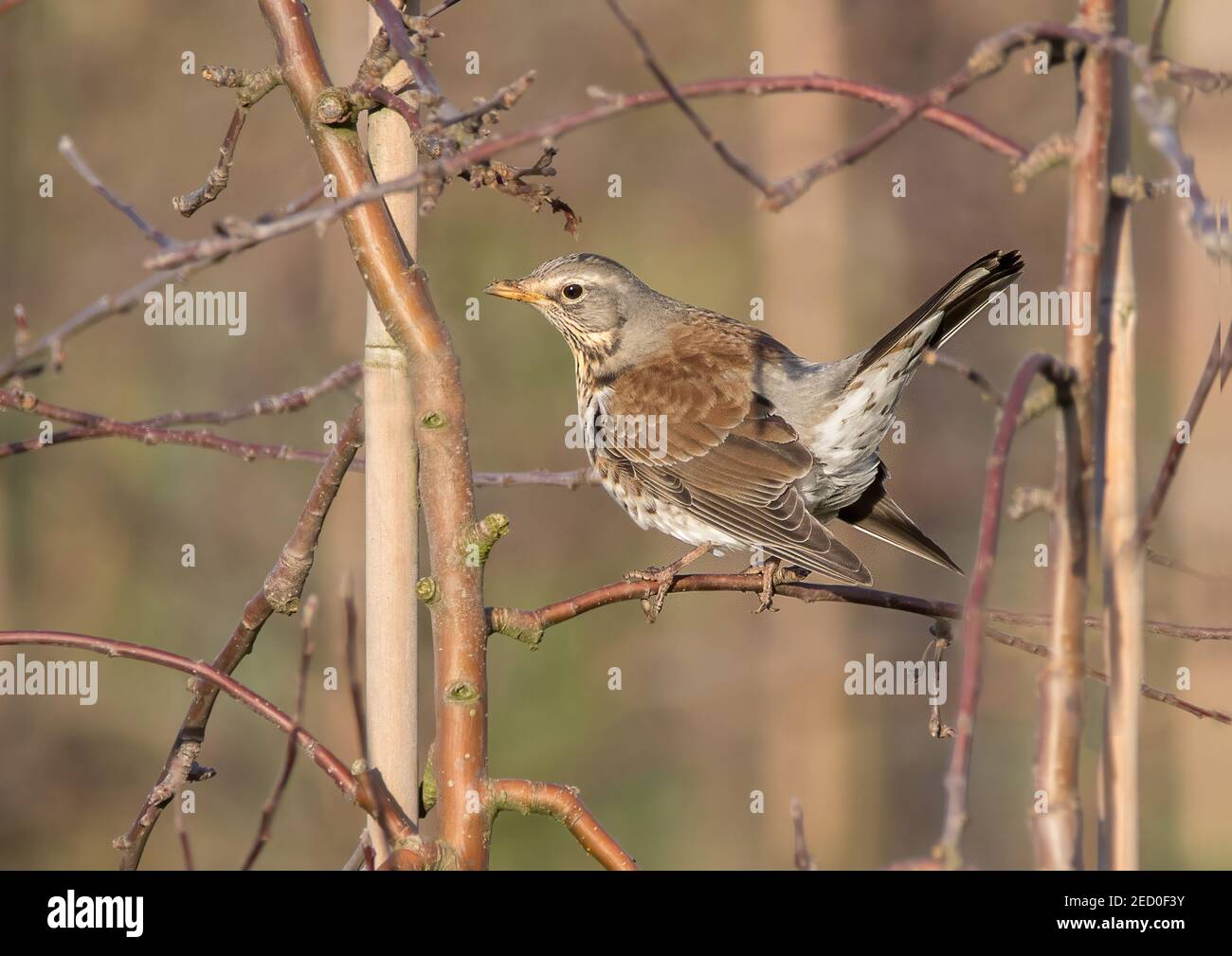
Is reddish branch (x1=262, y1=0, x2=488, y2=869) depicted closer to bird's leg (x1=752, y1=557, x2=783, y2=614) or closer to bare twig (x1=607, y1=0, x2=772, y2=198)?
bare twig (x1=607, y1=0, x2=772, y2=198)

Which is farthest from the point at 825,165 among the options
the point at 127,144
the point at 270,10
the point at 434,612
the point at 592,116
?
the point at 127,144

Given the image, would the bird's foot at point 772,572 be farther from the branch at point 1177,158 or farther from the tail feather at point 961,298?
the branch at point 1177,158

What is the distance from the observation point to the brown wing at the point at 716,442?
165 inches

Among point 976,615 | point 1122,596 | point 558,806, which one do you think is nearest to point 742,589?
point 558,806

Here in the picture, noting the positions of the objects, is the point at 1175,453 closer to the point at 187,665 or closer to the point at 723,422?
the point at 187,665

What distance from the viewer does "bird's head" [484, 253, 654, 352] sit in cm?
458

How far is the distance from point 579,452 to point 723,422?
5.05 meters

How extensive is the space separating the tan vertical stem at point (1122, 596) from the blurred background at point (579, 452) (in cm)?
796

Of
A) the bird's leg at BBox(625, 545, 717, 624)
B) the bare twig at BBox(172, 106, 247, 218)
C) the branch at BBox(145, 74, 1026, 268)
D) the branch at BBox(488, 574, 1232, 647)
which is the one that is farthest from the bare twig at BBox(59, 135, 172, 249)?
the bird's leg at BBox(625, 545, 717, 624)

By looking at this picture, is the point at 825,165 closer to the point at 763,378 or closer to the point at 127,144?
the point at 763,378

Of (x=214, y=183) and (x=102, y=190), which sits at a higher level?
(x=214, y=183)

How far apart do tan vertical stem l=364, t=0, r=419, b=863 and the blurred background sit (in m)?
7.16

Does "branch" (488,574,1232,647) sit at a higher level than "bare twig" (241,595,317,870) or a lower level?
higher

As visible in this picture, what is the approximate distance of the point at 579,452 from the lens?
9.51 meters
